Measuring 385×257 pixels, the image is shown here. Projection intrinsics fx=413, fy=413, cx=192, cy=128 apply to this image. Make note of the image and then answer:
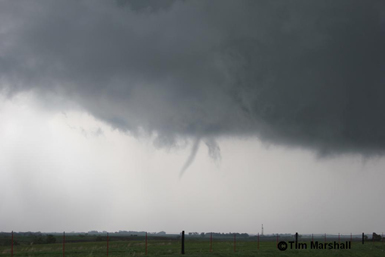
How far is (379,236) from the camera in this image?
96.6 m

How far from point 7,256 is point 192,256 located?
2888 centimetres

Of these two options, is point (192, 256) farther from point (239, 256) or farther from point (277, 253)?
point (277, 253)

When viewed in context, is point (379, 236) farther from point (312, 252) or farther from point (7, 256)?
point (7, 256)

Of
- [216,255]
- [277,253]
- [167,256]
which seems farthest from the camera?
[277,253]

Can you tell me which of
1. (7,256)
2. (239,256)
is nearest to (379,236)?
(239,256)

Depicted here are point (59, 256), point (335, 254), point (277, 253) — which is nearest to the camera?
point (277, 253)

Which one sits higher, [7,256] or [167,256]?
[167,256]

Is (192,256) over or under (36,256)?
over

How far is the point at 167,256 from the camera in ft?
125

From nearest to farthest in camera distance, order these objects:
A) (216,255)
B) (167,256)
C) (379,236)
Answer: (167,256)
(216,255)
(379,236)

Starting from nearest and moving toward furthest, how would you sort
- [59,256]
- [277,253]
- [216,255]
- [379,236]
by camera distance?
[216,255], [277,253], [59,256], [379,236]

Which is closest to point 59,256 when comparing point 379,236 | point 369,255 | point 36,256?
point 36,256

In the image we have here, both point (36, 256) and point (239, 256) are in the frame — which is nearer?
point (239, 256)

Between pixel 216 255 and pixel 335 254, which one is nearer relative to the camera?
pixel 216 255
